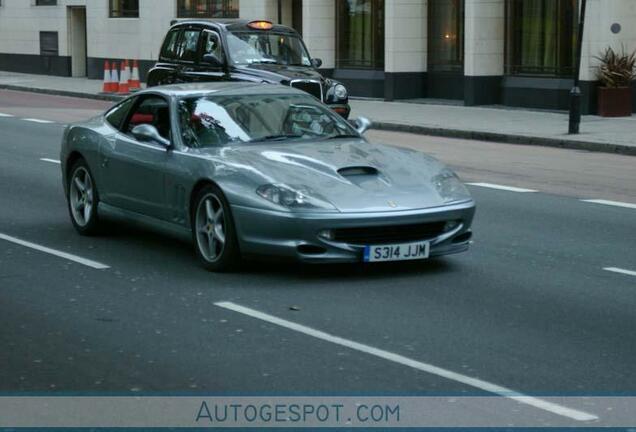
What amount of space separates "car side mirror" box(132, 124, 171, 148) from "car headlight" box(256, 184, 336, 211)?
147cm

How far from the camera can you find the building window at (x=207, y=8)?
3934 centimetres

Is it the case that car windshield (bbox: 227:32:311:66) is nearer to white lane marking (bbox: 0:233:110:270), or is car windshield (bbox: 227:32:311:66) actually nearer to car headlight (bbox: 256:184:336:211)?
white lane marking (bbox: 0:233:110:270)

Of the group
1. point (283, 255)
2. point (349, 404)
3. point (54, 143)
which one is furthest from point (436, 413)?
point (54, 143)

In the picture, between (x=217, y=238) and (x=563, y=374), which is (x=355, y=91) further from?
(x=563, y=374)

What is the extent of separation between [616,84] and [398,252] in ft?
59.5

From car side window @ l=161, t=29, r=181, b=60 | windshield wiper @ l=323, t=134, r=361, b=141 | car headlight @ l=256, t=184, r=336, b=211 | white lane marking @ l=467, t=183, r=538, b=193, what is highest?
car side window @ l=161, t=29, r=181, b=60

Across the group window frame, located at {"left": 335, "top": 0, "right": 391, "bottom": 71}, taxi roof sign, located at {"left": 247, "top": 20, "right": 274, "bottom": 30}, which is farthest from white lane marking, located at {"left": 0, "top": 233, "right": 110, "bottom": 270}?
window frame, located at {"left": 335, "top": 0, "right": 391, "bottom": 71}

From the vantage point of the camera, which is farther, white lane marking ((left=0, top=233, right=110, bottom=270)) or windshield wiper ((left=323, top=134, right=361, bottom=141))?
windshield wiper ((left=323, top=134, right=361, bottom=141))

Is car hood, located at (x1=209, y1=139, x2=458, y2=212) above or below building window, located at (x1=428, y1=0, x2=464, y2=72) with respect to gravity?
below

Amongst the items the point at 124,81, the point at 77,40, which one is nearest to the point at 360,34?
the point at 124,81

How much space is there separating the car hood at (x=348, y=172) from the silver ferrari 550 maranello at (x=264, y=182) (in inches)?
0.4

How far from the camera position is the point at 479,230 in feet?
41.7

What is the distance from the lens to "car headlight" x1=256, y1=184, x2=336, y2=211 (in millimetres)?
9875

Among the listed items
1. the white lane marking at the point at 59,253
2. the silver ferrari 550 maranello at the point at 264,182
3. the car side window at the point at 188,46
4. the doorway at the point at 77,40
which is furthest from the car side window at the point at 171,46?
the doorway at the point at 77,40
